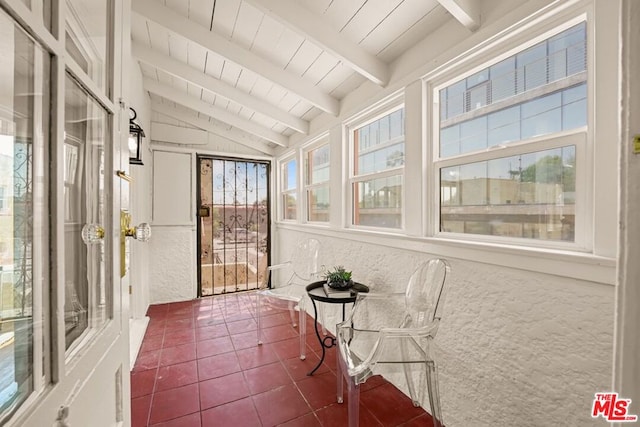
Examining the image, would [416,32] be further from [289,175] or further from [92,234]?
[289,175]

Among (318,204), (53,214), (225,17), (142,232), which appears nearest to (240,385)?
(142,232)

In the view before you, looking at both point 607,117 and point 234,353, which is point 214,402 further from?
point 607,117

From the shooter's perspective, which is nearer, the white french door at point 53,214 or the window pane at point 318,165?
the white french door at point 53,214

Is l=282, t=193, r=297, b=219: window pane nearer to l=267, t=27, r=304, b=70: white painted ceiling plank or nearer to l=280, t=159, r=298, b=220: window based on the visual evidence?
l=280, t=159, r=298, b=220: window

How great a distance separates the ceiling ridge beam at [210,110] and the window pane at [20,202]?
3.28 m

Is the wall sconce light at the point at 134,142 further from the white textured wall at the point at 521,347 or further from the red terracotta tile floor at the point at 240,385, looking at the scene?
the white textured wall at the point at 521,347

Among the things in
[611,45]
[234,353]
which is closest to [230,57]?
[611,45]

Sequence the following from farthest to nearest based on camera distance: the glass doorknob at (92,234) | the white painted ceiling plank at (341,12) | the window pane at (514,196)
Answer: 1. the white painted ceiling plank at (341,12)
2. the window pane at (514,196)
3. the glass doorknob at (92,234)

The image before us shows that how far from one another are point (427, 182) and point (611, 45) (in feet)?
3.13

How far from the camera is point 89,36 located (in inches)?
28.0

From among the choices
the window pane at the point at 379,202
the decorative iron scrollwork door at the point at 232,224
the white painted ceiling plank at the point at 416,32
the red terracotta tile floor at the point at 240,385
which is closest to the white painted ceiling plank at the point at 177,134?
the decorative iron scrollwork door at the point at 232,224

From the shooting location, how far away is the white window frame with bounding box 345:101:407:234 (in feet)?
6.66

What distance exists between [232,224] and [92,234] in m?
3.51

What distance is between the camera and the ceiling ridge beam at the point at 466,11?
4.33 feet
